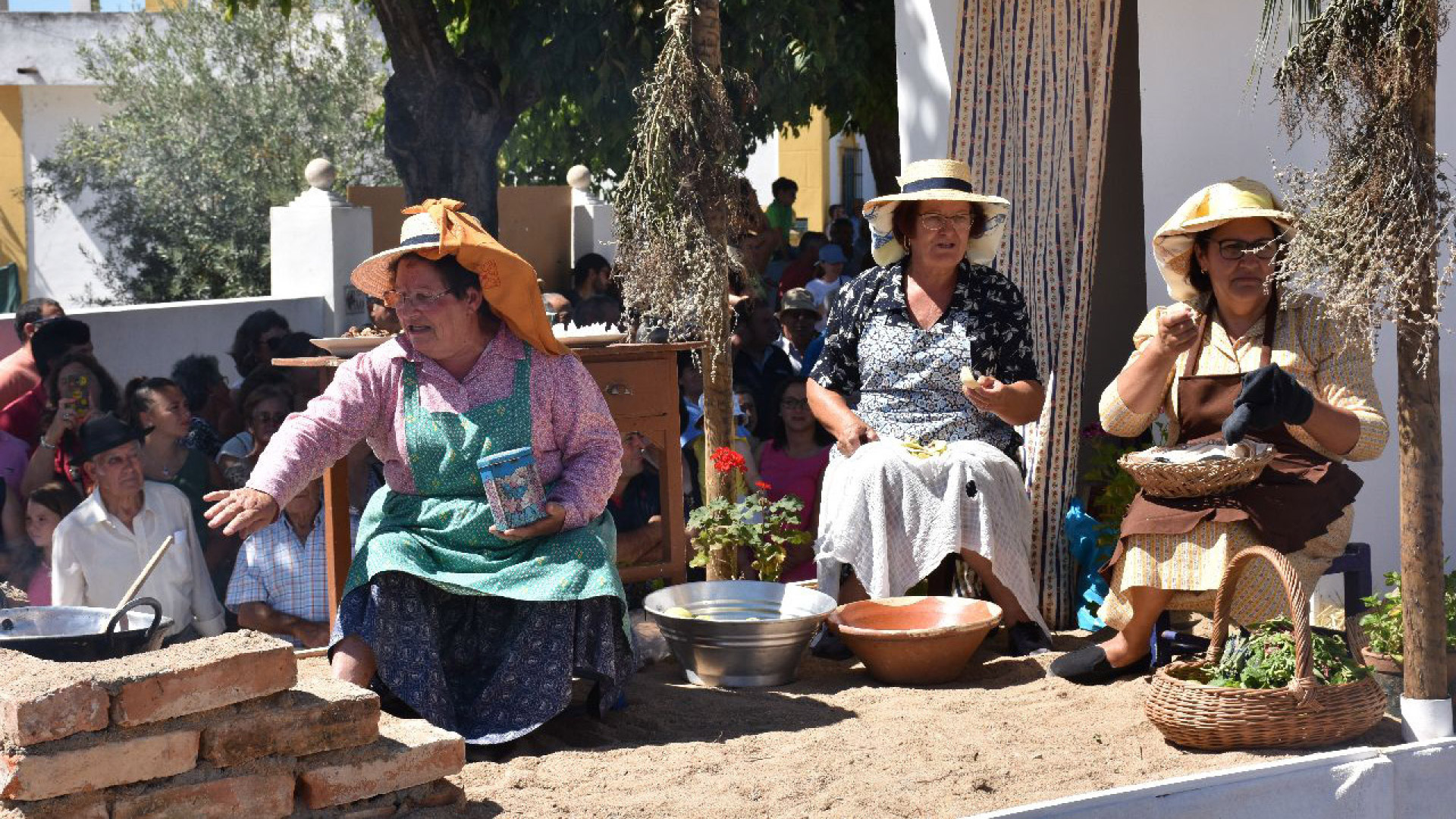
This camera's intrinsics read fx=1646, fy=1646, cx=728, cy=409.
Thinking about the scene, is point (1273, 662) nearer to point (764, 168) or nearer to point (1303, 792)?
point (1303, 792)

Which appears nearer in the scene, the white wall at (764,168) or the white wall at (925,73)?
the white wall at (925,73)

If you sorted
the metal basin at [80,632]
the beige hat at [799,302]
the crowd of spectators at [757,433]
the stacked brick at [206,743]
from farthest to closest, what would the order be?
the beige hat at [799,302] < the crowd of spectators at [757,433] < the metal basin at [80,632] < the stacked brick at [206,743]

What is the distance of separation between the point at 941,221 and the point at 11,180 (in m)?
20.4

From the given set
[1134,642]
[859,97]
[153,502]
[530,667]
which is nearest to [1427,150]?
[1134,642]

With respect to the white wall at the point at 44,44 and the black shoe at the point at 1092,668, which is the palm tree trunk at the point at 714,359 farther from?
the white wall at the point at 44,44

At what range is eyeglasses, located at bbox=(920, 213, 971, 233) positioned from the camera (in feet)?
19.2

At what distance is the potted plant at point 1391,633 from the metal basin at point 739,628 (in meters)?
1.68

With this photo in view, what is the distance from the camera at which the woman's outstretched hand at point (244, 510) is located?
4352 mm

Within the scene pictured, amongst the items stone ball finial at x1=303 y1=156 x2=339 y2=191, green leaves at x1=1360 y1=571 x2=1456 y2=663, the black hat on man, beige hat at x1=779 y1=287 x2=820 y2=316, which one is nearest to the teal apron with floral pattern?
the black hat on man

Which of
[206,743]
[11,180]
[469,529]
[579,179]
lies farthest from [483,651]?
[11,180]

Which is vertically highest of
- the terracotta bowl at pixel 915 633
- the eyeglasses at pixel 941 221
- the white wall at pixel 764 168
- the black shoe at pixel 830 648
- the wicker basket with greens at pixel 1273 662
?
the white wall at pixel 764 168

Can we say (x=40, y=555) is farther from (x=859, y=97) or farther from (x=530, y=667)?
(x=859, y=97)

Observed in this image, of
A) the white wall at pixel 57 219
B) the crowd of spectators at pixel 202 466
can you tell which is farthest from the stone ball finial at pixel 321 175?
the white wall at pixel 57 219

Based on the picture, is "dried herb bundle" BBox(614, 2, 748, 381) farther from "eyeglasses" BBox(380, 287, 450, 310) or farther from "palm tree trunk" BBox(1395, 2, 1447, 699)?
"palm tree trunk" BBox(1395, 2, 1447, 699)
